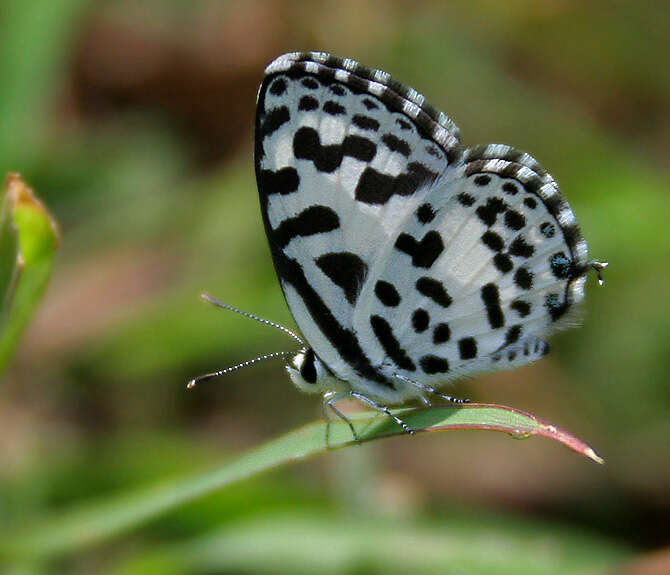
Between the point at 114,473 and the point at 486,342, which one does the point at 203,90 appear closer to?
the point at 114,473

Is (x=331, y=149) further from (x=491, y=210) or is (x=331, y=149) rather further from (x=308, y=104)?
(x=491, y=210)

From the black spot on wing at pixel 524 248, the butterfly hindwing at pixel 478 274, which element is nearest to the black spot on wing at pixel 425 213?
the butterfly hindwing at pixel 478 274

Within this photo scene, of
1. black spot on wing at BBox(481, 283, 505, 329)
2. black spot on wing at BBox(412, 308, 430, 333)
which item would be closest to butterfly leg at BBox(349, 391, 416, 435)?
black spot on wing at BBox(412, 308, 430, 333)

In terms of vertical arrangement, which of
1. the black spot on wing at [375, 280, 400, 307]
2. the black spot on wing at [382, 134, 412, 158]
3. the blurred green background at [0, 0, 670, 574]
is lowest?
the blurred green background at [0, 0, 670, 574]

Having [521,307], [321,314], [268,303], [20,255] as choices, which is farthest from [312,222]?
[268,303]

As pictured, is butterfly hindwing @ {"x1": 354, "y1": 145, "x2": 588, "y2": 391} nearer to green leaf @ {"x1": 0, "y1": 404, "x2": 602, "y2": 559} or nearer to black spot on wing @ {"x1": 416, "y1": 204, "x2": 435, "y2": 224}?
black spot on wing @ {"x1": 416, "y1": 204, "x2": 435, "y2": 224}

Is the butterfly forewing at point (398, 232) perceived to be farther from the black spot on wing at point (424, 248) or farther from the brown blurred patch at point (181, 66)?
the brown blurred patch at point (181, 66)
